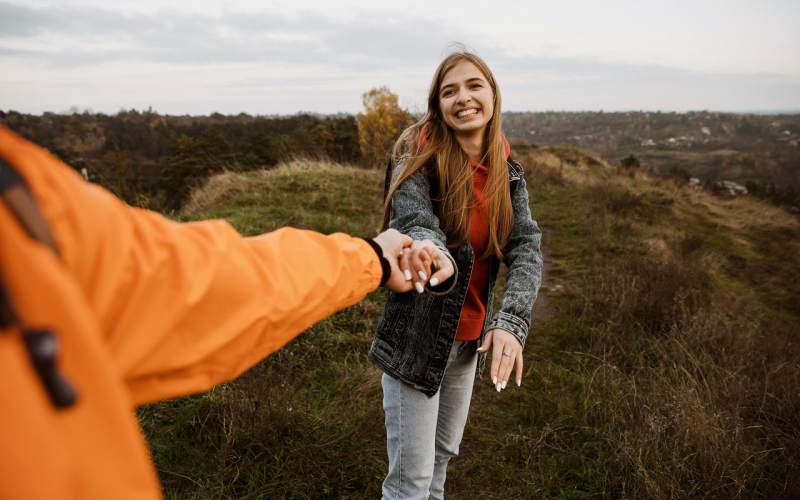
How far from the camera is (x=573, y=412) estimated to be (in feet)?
11.0

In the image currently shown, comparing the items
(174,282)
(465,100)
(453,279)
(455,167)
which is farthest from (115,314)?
(465,100)

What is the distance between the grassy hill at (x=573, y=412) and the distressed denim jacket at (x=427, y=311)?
1.20 metres

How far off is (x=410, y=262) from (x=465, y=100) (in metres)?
1.00

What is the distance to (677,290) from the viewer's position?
5320 mm

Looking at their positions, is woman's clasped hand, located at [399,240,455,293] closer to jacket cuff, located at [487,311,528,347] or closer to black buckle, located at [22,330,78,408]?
jacket cuff, located at [487,311,528,347]

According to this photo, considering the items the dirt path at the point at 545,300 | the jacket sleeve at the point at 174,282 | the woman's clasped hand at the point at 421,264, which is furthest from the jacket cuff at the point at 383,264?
the dirt path at the point at 545,300

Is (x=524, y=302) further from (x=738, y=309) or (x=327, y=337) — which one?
(x=738, y=309)

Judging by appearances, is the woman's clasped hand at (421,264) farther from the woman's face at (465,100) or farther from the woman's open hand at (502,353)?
the woman's face at (465,100)

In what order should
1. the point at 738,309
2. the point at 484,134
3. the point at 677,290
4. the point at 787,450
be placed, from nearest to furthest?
the point at 484,134
the point at 787,450
the point at 677,290
the point at 738,309

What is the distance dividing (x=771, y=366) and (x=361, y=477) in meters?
3.80

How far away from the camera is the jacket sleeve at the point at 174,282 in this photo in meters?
0.66

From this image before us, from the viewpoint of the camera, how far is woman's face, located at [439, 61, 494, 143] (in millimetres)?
2211

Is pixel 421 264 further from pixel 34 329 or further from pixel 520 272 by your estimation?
pixel 34 329

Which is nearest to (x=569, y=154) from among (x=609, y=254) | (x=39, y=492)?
(x=609, y=254)
